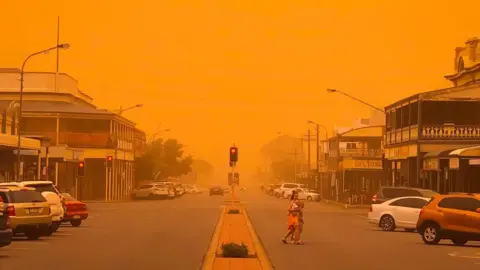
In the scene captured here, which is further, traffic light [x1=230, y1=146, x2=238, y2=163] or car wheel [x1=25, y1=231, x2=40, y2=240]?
traffic light [x1=230, y1=146, x2=238, y2=163]

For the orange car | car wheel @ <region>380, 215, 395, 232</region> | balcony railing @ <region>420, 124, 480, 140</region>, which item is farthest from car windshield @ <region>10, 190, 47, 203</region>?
balcony railing @ <region>420, 124, 480, 140</region>

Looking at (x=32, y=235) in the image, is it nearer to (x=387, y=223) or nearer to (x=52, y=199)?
(x=52, y=199)

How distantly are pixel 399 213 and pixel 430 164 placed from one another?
19.7m

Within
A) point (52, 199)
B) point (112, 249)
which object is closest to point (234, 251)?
point (112, 249)

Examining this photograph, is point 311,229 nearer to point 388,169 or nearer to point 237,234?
point 237,234

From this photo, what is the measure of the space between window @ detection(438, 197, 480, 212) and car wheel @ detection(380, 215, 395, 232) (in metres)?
10.1

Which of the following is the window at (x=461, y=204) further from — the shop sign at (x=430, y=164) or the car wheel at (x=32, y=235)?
the shop sign at (x=430, y=164)

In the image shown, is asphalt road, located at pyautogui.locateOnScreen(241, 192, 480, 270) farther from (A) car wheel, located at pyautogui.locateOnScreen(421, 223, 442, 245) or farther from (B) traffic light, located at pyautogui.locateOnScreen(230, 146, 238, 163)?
(B) traffic light, located at pyautogui.locateOnScreen(230, 146, 238, 163)


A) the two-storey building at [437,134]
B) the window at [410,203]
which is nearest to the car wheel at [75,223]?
the window at [410,203]

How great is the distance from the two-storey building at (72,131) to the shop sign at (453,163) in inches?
1602

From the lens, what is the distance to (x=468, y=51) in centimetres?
7881

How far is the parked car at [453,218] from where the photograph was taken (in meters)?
31.4

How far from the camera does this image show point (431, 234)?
3250cm

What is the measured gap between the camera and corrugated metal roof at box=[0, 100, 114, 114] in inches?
3853
